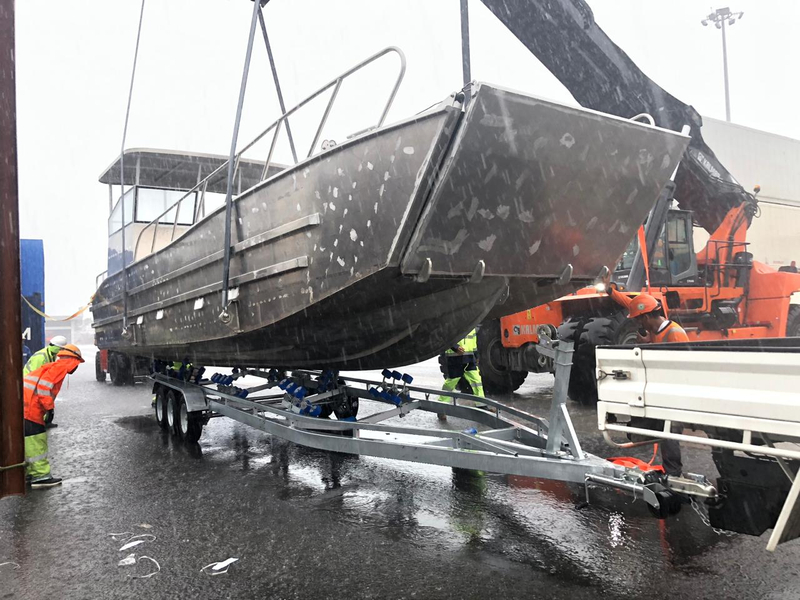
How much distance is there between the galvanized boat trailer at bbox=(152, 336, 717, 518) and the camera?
9.82ft

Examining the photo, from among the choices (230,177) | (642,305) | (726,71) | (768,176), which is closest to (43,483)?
(230,177)

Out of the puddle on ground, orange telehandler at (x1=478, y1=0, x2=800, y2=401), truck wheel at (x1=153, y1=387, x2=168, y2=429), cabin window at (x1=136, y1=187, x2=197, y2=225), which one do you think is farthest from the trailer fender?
orange telehandler at (x1=478, y1=0, x2=800, y2=401)

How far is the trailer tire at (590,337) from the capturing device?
683 centimetres

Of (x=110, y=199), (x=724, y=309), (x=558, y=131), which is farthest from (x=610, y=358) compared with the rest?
(x=110, y=199)

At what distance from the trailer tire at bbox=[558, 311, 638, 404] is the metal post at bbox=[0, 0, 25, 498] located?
558cm

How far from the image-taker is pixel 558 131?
3.56m

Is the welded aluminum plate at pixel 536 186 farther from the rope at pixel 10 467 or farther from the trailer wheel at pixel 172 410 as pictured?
the trailer wheel at pixel 172 410

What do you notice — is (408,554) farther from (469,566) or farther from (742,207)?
(742,207)

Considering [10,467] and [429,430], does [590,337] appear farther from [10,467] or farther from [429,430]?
[10,467]

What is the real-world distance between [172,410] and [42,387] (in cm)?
179

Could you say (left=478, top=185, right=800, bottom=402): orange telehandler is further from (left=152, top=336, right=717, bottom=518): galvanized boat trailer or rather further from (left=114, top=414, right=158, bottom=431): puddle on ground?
(left=114, top=414, right=158, bottom=431): puddle on ground

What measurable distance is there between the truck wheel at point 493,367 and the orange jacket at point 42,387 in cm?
533

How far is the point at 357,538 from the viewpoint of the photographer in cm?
353

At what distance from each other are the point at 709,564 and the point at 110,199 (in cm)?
901
